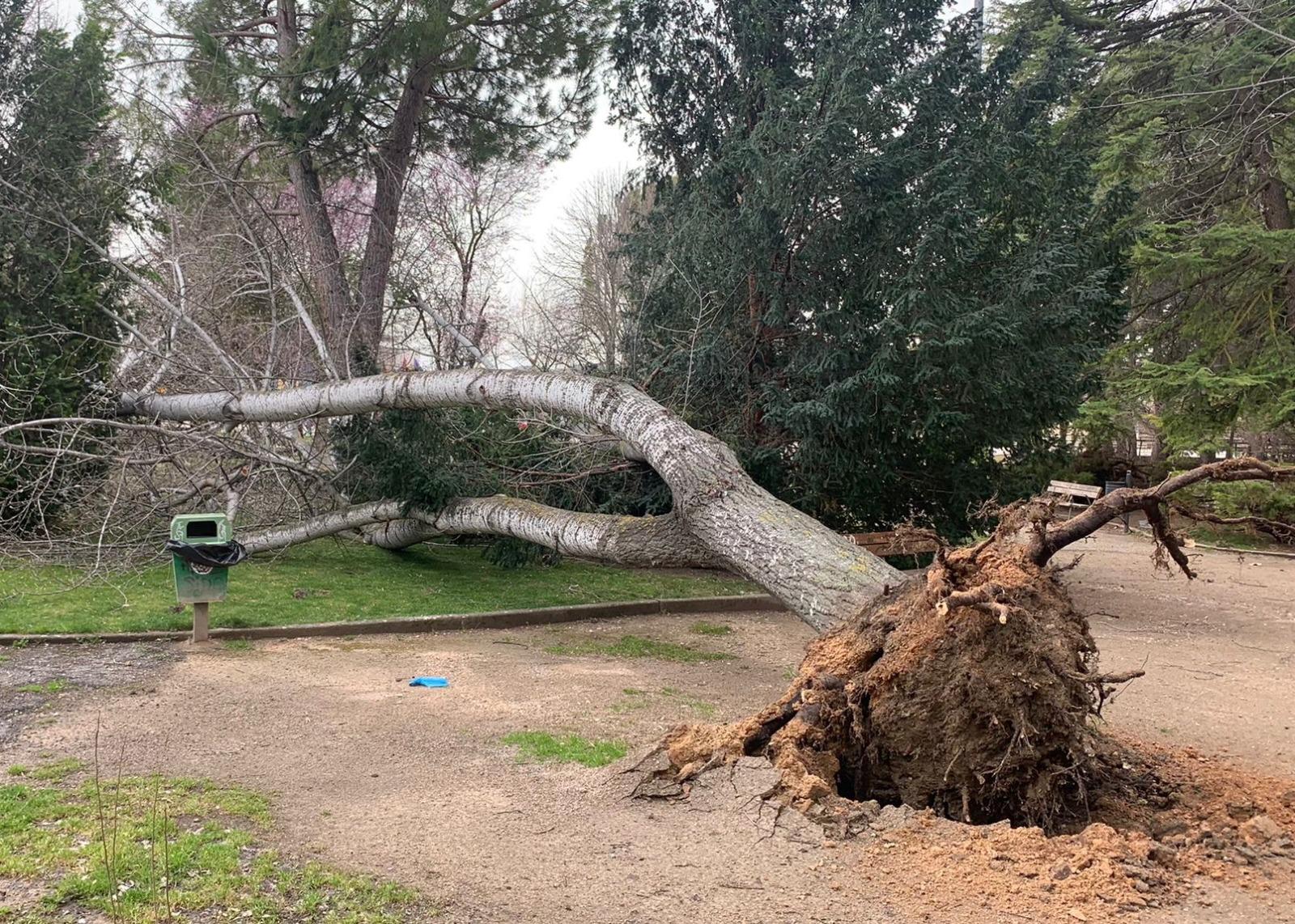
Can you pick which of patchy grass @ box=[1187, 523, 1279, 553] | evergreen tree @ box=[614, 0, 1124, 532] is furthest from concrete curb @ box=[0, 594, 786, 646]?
patchy grass @ box=[1187, 523, 1279, 553]

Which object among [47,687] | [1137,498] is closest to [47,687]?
[47,687]

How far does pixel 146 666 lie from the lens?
607 cm

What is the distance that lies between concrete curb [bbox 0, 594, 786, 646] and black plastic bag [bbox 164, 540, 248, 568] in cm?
67

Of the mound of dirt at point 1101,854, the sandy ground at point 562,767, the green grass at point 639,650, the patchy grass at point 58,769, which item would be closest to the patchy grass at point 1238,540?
the sandy ground at point 562,767

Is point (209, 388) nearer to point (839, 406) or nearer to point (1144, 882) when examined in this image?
point (839, 406)

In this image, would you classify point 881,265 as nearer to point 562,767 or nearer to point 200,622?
point 562,767

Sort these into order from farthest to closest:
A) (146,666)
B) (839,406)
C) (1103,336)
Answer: (1103,336) → (839,406) → (146,666)

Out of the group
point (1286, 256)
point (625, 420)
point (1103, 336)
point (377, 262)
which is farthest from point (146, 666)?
point (1286, 256)

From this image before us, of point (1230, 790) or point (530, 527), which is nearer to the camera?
point (1230, 790)

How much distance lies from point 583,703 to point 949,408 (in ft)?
17.6

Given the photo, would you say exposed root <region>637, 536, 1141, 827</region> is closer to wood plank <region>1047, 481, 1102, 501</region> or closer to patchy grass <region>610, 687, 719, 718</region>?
patchy grass <region>610, 687, 719, 718</region>

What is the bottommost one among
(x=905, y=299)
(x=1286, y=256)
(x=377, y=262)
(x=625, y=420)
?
(x=625, y=420)

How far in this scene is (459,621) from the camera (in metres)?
7.96

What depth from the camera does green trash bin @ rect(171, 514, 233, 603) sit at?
6590 mm
